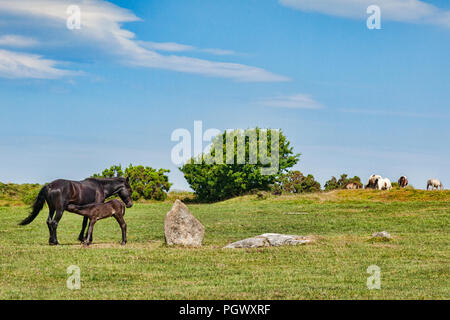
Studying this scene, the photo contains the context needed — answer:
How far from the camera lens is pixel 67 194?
2427 cm

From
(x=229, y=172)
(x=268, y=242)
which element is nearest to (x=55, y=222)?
(x=268, y=242)

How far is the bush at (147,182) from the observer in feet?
235

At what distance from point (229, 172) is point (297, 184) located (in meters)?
8.18

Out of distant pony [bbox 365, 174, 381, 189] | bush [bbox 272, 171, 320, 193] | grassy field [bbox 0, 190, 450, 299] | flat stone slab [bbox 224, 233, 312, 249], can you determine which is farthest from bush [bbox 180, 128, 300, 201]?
flat stone slab [bbox 224, 233, 312, 249]

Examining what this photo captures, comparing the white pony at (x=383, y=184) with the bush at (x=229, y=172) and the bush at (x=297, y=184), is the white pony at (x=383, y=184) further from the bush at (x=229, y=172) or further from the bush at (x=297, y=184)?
the bush at (x=229, y=172)

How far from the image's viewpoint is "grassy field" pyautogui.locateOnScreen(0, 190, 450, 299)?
52.0 ft

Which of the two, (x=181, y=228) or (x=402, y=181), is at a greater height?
(x=402, y=181)

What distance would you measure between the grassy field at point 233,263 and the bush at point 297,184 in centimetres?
3891

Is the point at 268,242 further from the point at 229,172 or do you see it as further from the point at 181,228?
the point at 229,172

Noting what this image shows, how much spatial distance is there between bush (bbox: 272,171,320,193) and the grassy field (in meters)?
38.9
